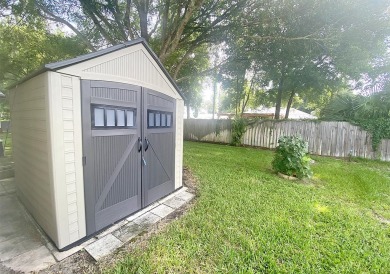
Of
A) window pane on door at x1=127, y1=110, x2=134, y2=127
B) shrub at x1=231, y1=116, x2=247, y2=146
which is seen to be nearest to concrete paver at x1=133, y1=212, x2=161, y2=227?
window pane on door at x1=127, y1=110, x2=134, y2=127

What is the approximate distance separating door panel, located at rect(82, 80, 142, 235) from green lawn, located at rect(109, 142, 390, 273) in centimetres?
82

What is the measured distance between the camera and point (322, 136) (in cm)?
822

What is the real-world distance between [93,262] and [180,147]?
104 inches

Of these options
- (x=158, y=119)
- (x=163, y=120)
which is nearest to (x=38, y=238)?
(x=158, y=119)

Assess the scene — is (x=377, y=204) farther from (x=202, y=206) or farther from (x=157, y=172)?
(x=157, y=172)

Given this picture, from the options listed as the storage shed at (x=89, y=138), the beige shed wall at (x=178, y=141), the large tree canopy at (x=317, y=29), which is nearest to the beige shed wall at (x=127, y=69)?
the storage shed at (x=89, y=138)

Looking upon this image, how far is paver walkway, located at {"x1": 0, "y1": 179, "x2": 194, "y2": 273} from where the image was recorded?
2.04 metres

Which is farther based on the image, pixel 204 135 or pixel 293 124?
pixel 204 135

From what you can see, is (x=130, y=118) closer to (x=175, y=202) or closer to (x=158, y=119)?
(x=158, y=119)

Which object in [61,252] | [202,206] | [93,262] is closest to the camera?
[93,262]

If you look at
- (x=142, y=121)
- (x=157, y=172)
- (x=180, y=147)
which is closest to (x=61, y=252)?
(x=157, y=172)

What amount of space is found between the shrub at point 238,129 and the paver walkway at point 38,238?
7914 mm

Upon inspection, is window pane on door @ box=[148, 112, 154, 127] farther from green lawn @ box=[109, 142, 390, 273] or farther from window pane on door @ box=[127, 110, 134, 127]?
green lawn @ box=[109, 142, 390, 273]

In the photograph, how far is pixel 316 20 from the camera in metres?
5.17
